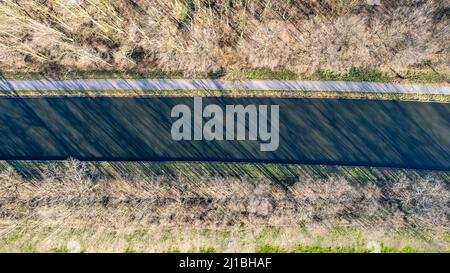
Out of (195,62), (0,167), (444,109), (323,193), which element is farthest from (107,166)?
(444,109)

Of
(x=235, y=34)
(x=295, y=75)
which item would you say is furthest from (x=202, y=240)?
(x=235, y=34)

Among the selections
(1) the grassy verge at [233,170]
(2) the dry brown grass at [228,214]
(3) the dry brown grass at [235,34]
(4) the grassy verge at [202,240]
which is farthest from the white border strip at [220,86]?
(4) the grassy verge at [202,240]

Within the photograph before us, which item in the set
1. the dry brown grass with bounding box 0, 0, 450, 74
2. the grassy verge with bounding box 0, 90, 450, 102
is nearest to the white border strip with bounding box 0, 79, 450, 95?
the grassy verge with bounding box 0, 90, 450, 102

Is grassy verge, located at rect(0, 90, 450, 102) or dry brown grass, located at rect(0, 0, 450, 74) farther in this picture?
grassy verge, located at rect(0, 90, 450, 102)

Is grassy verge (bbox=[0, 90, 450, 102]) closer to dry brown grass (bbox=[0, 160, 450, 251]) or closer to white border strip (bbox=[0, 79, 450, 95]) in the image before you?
white border strip (bbox=[0, 79, 450, 95])

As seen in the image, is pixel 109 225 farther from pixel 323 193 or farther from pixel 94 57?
pixel 323 193

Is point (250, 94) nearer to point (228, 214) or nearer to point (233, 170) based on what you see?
point (233, 170)
